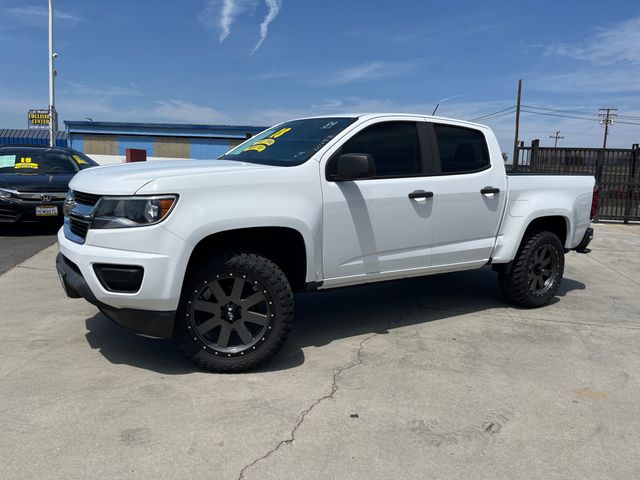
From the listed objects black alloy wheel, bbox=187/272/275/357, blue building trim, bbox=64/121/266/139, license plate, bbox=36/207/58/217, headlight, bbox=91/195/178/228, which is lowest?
black alloy wheel, bbox=187/272/275/357

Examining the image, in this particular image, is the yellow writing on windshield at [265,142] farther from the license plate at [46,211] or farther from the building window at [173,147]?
the building window at [173,147]

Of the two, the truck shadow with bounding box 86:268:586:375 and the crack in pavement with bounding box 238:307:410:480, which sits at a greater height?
the truck shadow with bounding box 86:268:586:375

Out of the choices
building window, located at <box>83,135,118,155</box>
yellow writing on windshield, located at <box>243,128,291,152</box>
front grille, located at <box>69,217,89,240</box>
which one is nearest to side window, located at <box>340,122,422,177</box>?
yellow writing on windshield, located at <box>243,128,291,152</box>

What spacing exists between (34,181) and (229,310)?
21.1 feet

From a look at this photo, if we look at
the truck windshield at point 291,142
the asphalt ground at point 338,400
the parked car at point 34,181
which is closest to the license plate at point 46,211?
the parked car at point 34,181

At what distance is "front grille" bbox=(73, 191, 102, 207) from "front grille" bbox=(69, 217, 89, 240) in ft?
0.43

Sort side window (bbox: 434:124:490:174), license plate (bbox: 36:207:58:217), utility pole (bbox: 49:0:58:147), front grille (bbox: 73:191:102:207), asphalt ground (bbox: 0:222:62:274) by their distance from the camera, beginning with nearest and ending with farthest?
front grille (bbox: 73:191:102:207)
side window (bbox: 434:124:490:174)
asphalt ground (bbox: 0:222:62:274)
license plate (bbox: 36:207:58:217)
utility pole (bbox: 49:0:58:147)

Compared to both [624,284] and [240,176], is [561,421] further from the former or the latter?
[624,284]

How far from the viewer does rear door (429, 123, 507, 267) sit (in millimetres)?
4555

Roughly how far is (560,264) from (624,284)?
6.69ft

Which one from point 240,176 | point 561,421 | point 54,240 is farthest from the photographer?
point 54,240

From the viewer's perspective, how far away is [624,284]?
6945 mm

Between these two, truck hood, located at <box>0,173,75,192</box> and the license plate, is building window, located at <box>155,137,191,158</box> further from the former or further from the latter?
the license plate

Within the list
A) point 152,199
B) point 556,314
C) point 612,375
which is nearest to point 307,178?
point 152,199
